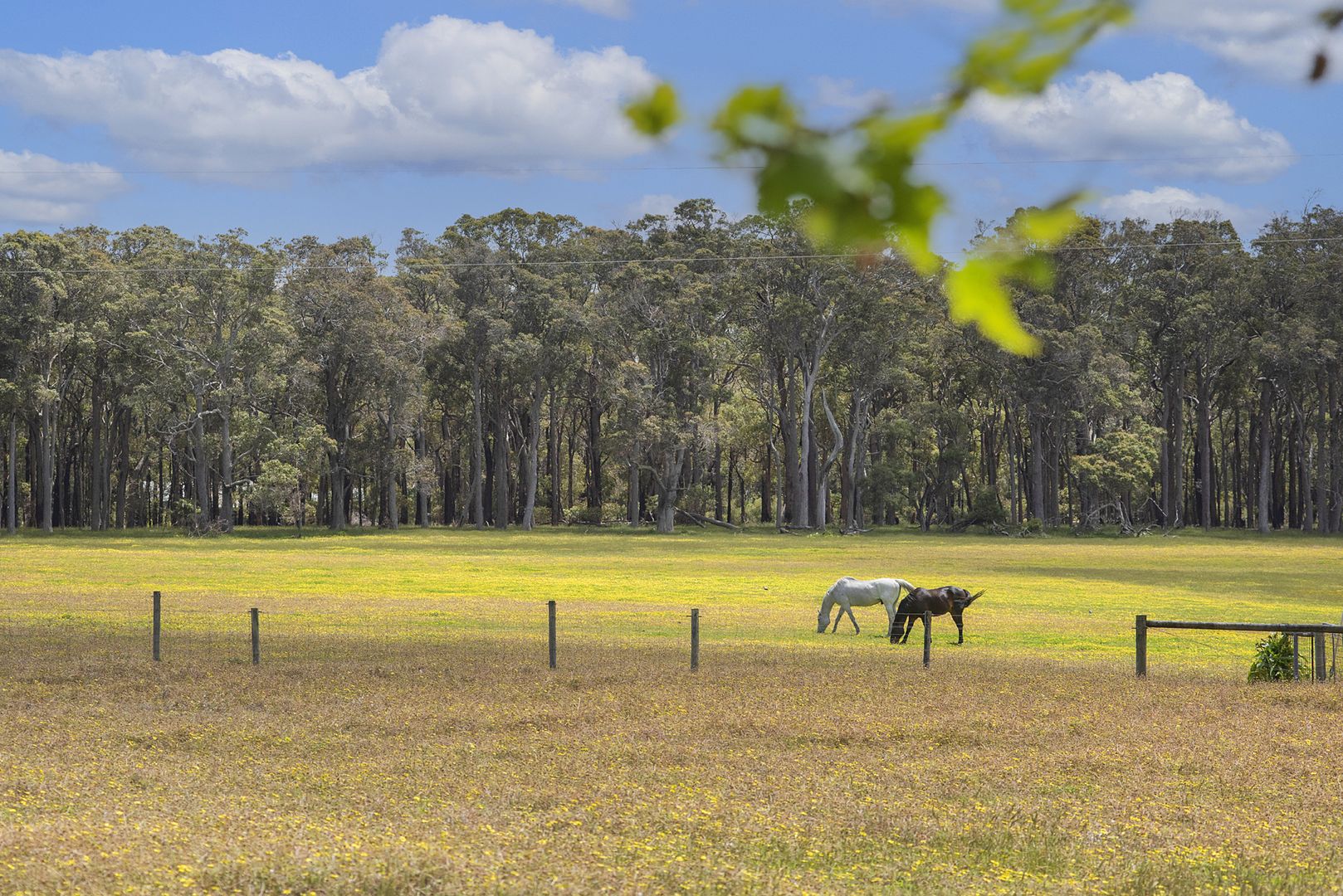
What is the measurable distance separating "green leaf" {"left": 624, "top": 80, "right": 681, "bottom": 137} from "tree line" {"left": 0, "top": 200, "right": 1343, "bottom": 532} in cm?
6777

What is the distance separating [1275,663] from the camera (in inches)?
677

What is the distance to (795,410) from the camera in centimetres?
7838

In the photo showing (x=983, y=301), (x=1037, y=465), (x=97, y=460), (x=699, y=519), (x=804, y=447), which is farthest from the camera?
(x=699, y=519)

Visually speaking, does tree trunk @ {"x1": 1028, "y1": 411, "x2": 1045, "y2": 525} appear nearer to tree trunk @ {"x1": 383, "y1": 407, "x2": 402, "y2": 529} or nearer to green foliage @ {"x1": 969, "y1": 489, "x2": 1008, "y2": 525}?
green foliage @ {"x1": 969, "y1": 489, "x2": 1008, "y2": 525}

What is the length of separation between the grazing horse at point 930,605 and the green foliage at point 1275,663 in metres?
5.34

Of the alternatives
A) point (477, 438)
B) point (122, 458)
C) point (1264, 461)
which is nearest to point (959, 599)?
point (477, 438)

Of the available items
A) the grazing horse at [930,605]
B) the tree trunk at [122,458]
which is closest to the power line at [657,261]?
the tree trunk at [122,458]

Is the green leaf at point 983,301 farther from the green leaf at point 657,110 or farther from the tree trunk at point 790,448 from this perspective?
the tree trunk at point 790,448

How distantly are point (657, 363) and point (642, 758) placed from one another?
6669cm

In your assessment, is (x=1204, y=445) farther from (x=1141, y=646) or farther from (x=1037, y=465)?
(x=1141, y=646)

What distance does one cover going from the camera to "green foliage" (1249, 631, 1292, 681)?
56.2 ft

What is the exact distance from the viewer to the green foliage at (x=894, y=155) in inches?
58.8

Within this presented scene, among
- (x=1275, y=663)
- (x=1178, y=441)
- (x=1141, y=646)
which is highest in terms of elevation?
(x=1178, y=441)

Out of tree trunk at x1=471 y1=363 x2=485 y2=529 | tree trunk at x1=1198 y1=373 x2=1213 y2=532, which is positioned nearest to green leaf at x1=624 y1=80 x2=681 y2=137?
tree trunk at x1=471 y1=363 x2=485 y2=529
